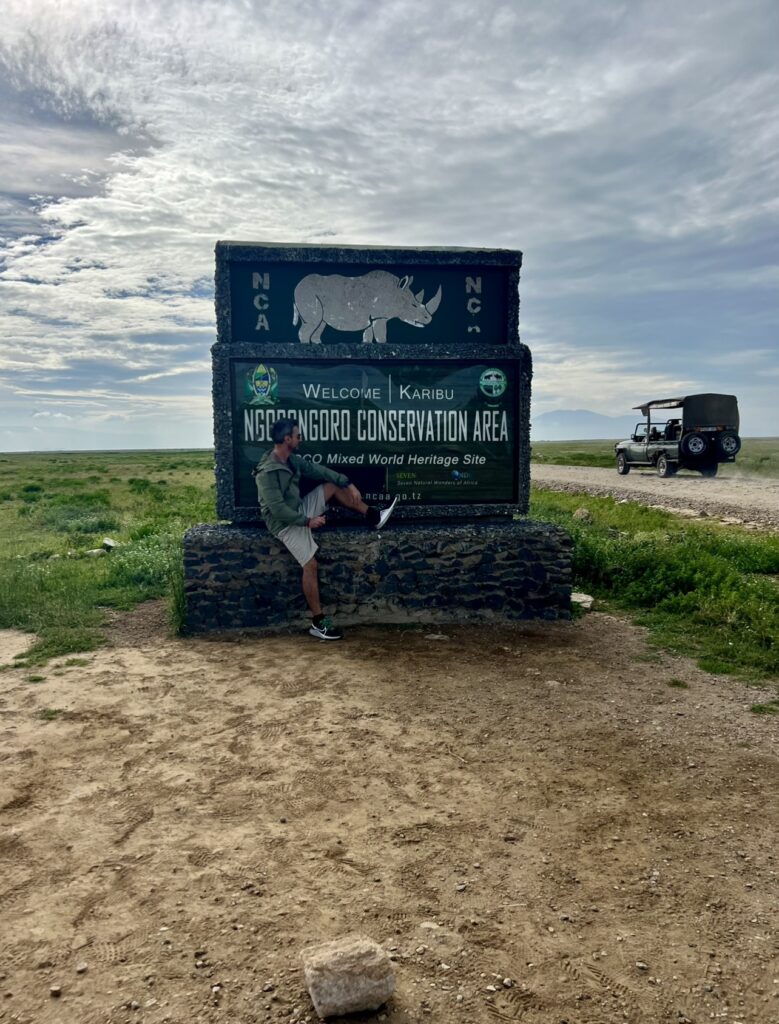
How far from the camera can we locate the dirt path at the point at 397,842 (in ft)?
8.82

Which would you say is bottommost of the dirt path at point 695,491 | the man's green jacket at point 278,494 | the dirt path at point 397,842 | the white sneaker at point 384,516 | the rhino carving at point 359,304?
the dirt path at point 397,842

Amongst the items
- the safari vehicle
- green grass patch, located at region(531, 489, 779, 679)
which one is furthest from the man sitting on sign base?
the safari vehicle

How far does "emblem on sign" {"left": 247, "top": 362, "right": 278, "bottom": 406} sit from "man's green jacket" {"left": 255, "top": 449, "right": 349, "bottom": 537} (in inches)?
26.6

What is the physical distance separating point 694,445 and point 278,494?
71.9ft

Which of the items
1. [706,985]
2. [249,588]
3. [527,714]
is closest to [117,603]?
[249,588]

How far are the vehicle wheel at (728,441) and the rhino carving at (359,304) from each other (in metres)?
20.5

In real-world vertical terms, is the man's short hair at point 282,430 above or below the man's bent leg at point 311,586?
above

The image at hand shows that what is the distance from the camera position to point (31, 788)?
4.17m

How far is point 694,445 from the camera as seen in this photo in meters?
25.6

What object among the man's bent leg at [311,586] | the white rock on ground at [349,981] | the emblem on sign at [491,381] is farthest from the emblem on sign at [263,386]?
the white rock on ground at [349,981]

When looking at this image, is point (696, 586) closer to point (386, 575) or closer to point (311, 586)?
point (386, 575)

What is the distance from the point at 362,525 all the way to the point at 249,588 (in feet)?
4.62

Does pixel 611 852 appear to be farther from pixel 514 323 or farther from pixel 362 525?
pixel 514 323

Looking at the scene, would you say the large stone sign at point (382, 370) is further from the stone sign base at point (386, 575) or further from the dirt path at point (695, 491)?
the dirt path at point (695, 491)
